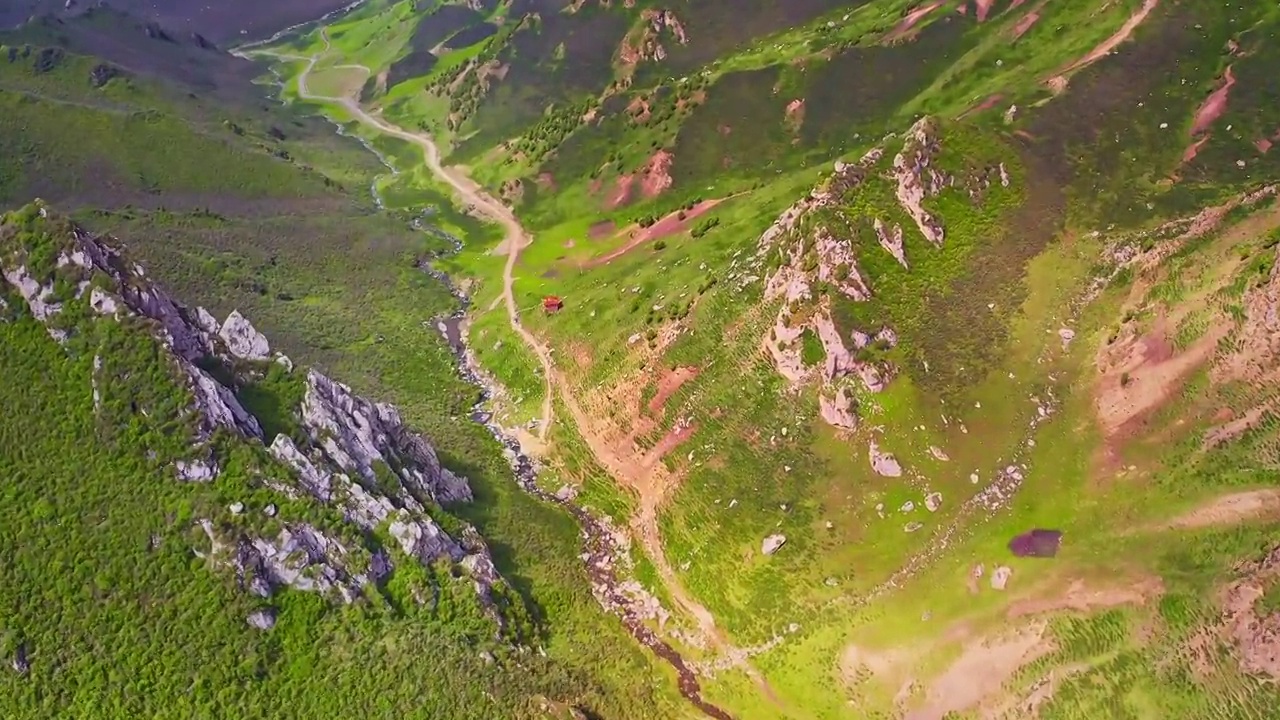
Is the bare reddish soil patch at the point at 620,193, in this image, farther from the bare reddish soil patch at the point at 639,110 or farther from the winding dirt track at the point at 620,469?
the bare reddish soil patch at the point at 639,110

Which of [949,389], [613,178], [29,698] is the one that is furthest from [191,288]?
[949,389]

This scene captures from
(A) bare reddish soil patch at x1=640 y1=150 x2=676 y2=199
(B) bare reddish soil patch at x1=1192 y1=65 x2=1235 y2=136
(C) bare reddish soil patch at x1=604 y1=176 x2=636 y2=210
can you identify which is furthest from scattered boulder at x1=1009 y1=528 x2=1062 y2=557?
(C) bare reddish soil patch at x1=604 y1=176 x2=636 y2=210

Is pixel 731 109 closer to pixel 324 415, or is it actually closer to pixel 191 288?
pixel 191 288

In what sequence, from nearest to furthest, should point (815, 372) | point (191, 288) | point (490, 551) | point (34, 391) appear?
point (34, 391)
point (490, 551)
point (815, 372)
point (191, 288)

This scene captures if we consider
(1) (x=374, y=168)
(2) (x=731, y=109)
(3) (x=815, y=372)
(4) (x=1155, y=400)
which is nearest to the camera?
(4) (x=1155, y=400)

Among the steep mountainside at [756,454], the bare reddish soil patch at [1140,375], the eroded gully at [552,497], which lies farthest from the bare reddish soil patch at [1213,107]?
the eroded gully at [552,497]

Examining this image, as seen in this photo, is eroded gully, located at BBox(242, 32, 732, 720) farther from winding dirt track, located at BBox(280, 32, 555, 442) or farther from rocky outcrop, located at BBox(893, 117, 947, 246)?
rocky outcrop, located at BBox(893, 117, 947, 246)

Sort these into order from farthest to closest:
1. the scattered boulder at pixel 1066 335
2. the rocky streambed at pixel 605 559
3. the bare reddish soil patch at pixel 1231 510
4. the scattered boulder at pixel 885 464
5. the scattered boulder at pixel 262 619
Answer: the scattered boulder at pixel 1066 335 < the scattered boulder at pixel 885 464 < the rocky streambed at pixel 605 559 < the bare reddish soil patch at pixel 1231 510 < the scattered boulder at pixel 262 619

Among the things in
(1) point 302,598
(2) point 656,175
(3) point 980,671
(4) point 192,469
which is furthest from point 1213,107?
(4) point 192,469
